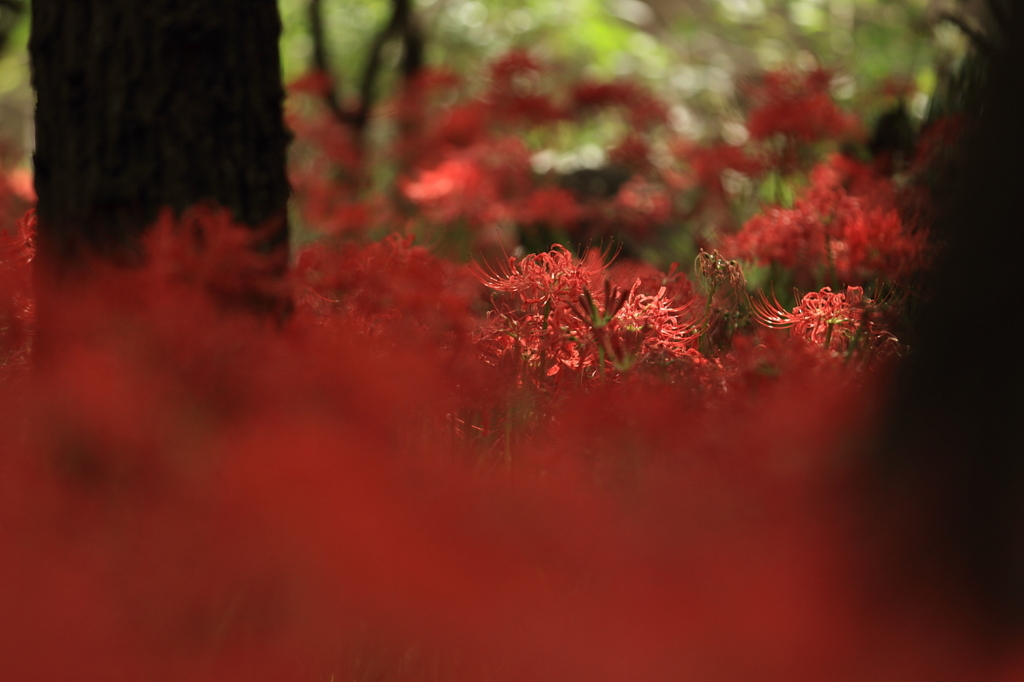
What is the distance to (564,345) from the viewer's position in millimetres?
1645

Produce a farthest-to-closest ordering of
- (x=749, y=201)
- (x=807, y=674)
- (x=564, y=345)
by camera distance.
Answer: (x=749, y=201)
(x=564, y=345)
(x=807, y=674)

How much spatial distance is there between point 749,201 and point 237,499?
412 cm

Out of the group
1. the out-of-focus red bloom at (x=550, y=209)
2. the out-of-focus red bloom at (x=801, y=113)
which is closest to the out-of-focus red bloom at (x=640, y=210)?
the out-of-focus red bloom at (x=550, y=209)

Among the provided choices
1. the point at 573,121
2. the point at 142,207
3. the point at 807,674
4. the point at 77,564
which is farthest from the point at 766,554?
the point at 573,121

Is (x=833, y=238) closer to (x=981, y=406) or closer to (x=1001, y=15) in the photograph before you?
(x=1001, y=15)

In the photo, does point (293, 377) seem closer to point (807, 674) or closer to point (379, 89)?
point (807, 674)

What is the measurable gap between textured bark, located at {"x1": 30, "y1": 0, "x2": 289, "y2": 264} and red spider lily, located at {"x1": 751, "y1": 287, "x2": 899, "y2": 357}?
1312 millimetres

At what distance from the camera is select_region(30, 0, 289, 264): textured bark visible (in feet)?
6.61

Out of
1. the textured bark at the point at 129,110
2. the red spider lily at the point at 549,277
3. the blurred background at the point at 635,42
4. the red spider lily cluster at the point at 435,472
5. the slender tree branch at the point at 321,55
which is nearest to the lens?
the red spider lily cluster at the point at 435,472

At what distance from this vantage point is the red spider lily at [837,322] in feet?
5.83

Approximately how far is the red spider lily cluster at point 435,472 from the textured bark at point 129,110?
93 mm

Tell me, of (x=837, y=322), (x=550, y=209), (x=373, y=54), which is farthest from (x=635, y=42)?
(x=837, y=322)

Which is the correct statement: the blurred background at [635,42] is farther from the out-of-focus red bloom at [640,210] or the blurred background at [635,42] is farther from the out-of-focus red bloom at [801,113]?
the out-of-focus red bloom at [801,113]

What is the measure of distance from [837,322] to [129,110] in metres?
1.59
